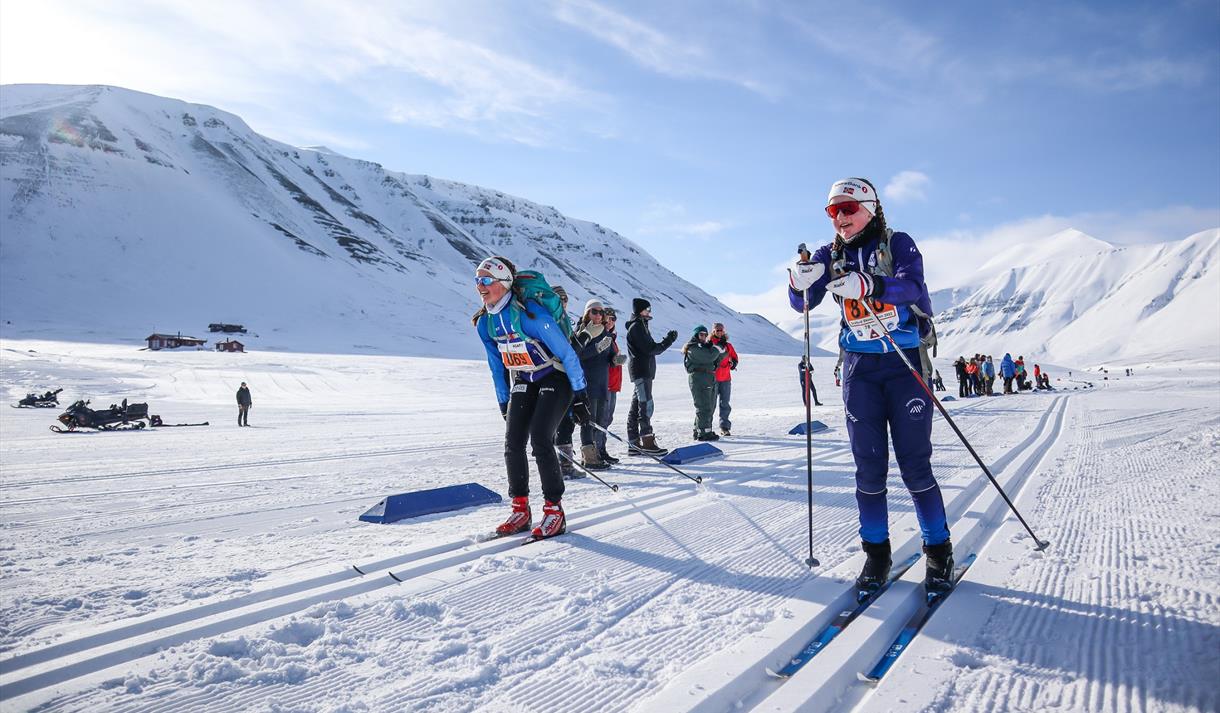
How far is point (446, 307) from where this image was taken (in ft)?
293

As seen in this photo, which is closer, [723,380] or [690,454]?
[690,454]

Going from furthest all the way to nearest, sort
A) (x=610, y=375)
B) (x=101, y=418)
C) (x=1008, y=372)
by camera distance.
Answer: (x=1008, y=372) < (x=101, y=418) < (x=610, y=375)

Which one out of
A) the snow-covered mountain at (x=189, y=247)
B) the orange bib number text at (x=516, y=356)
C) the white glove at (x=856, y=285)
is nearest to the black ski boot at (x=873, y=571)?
the white glove at (x=856, y=285)

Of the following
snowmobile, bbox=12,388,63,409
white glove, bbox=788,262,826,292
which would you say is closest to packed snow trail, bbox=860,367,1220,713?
white glove, bbox=788,262,826,292

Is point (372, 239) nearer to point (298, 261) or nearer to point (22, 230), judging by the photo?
point (298, 261)

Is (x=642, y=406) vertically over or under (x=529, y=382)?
under

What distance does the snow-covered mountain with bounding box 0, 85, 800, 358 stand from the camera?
66.8 metres

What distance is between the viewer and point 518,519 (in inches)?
176

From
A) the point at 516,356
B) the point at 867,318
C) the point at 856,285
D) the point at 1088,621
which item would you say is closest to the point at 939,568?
the point at 1088,621

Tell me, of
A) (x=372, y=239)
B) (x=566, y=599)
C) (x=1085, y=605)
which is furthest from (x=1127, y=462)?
(x=372, y=239)

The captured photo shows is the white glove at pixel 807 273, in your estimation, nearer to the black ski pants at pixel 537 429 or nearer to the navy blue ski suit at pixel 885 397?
the navy blue ski suit at pixel 885 397

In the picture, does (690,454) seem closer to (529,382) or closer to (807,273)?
(529,382)

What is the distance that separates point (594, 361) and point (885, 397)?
5033 mm

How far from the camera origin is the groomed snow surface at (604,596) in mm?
2262
